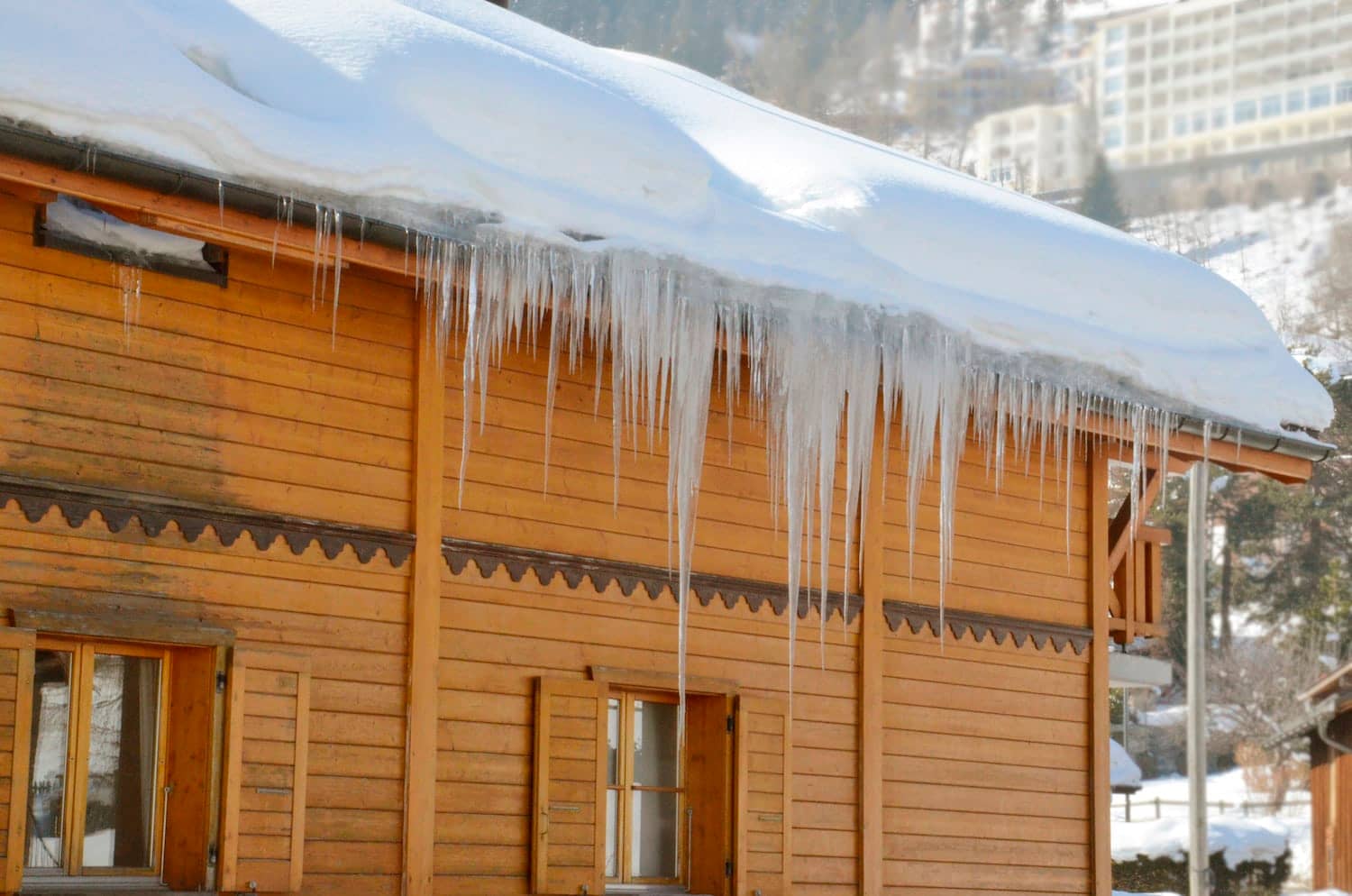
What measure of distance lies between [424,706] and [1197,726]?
1010cm

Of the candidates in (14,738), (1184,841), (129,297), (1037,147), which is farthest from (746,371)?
(1037,147)

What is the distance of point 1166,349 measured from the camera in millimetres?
9008

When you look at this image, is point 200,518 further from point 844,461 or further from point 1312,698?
point 1312,698

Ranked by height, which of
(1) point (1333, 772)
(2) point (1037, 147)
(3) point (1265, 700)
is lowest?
(1) point (1333, 772)

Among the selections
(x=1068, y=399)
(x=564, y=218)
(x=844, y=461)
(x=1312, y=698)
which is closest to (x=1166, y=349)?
(x=1068, y=399)

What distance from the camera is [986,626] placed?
9.20 metres

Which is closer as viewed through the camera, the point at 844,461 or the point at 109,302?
the point at 109,302

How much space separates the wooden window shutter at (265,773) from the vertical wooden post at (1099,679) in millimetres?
4741

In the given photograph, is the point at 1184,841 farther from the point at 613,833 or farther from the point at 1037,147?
the point at 1037,147

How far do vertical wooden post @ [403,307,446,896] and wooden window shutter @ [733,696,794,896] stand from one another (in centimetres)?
159

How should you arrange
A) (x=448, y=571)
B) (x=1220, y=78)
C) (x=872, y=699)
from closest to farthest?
(x=448, y=571) → (x=872, y=699) → (x=1220, y=78)

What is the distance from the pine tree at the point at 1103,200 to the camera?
1907 inches

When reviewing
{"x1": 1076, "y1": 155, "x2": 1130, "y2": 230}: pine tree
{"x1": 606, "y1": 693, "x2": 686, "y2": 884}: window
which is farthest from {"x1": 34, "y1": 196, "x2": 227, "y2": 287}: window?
{"x1": 1076, "y1": 155, "x2": 1130, "y2": 230}: pine tree

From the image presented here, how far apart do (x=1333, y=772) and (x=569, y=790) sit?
1899 centimetres
